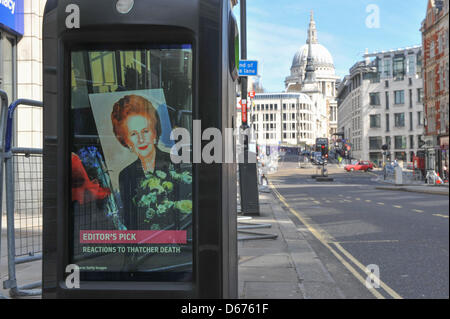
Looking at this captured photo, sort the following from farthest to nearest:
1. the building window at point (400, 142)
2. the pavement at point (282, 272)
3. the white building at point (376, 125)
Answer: the building window at point (400, 142) → the white building at point (376, 125) → the pavement at point (282, 272)

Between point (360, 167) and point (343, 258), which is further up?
point (360, 167)

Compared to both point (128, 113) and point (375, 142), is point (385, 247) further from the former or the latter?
point (375, 142)

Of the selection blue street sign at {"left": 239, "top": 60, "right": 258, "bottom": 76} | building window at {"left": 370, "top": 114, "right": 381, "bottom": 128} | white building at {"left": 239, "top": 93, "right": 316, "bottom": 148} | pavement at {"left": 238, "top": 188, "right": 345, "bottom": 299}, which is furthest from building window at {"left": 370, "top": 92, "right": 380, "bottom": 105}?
white building at {"left": 239, "top": 93, "right": 316, "bottom": 148}

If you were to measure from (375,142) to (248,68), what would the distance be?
2915 inches

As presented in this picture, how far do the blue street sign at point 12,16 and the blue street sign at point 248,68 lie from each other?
498 centimetres

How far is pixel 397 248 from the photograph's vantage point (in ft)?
24.8

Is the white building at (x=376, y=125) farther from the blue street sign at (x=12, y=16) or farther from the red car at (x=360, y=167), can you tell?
the blue street sign at (x=12, y=16)

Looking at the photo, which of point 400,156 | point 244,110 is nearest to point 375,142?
point 400,156

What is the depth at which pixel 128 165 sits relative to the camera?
2799mm

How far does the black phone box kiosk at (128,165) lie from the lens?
270cm

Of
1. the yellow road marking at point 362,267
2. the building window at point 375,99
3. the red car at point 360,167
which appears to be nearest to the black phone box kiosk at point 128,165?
the yellow road marking at point 362,267

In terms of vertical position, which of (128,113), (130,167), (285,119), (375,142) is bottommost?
(130,167)

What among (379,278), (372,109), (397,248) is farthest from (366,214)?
(372,109)
